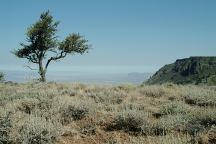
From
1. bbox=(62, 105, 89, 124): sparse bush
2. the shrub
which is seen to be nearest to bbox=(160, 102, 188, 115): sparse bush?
the shrub

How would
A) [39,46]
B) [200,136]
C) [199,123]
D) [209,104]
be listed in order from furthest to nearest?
[39,46]
[209,104]
[199,123]
[200,136]

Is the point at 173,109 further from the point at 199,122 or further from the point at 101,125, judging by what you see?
the point at 101,125

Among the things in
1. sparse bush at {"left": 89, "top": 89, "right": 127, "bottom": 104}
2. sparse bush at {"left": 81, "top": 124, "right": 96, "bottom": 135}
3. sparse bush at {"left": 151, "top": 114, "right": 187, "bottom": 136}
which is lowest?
sparse bush at {"left": 81, "top": 124, "right": 96, "bottom": 135}

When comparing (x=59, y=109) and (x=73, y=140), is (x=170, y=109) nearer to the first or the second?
(x=59, y=109)

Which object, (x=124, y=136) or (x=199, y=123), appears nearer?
(x=124, y=136)

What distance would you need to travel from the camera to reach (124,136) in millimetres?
9078

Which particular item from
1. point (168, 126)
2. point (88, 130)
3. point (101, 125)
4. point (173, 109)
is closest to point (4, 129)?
point (88, 130)

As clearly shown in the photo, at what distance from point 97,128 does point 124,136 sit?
92 cm

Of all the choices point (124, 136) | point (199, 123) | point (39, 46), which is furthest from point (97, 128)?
point (39, 46)

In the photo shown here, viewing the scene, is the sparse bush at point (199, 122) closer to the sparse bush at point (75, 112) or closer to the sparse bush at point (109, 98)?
the sparse bush at point (75, 112)

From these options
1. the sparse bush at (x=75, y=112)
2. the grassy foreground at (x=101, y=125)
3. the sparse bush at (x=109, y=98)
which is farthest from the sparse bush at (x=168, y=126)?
the sparse bush at (x=109, y=98)

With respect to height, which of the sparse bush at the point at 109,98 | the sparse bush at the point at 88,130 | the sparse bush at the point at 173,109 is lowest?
the sparse bush at the point at 88,130

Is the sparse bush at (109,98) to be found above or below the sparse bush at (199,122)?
above

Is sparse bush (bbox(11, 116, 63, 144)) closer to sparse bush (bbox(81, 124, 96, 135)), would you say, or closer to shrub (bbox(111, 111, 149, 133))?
sparse bush (bbox(81, 124, 96, 135))
